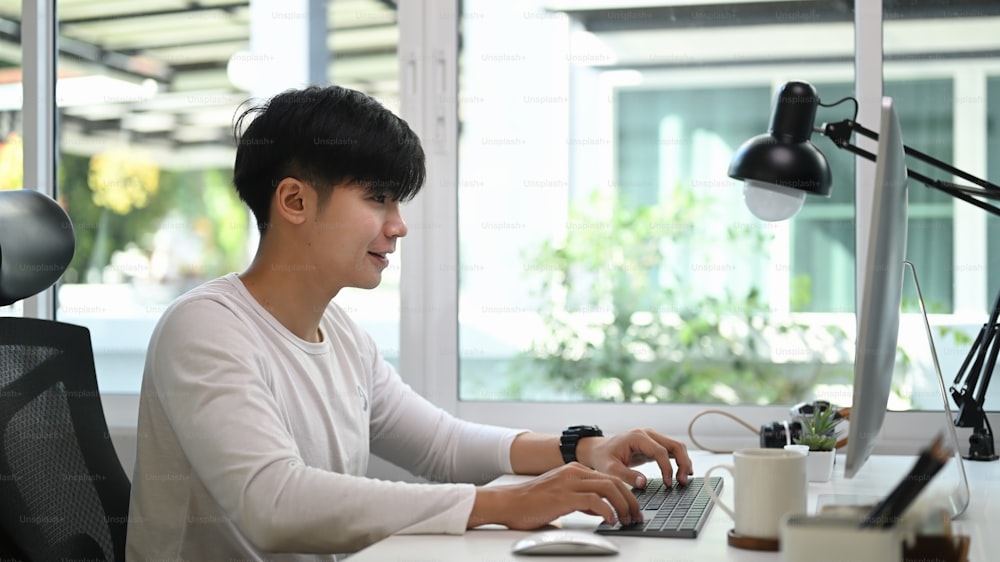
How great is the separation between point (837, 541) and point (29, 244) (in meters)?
1.10

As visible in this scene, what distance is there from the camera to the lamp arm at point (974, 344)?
165 cm

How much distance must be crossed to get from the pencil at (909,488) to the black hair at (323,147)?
0.94 m

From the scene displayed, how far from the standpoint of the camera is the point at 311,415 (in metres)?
1.50

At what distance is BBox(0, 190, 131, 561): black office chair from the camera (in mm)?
1300

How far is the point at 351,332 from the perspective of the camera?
5.68ft

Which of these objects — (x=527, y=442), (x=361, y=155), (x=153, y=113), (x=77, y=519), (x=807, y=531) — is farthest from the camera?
(x=153, y=113)

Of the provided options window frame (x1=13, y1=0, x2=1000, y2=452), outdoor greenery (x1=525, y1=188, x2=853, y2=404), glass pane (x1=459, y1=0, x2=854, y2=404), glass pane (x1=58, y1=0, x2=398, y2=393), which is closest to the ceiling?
glass pane (x1=58, y1=0, x2=398, y2=393)

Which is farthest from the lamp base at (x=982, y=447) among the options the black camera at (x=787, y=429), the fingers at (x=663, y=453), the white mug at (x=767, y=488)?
the white mug at (x=767, y=488)

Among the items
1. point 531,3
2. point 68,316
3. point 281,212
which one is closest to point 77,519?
point 281,212

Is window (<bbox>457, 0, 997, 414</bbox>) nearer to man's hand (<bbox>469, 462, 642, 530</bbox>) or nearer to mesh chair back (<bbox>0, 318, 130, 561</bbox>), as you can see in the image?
mesh chair back (<bbox>0, 318, 130, 561</bbox>)

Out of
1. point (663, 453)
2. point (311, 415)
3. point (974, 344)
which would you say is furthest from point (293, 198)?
point (974, 344)

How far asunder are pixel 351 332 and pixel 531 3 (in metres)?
1.08

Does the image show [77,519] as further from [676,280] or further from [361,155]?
[676,280]

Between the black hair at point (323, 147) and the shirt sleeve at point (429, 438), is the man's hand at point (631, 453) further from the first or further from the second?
the black hair at point (323, 147)
